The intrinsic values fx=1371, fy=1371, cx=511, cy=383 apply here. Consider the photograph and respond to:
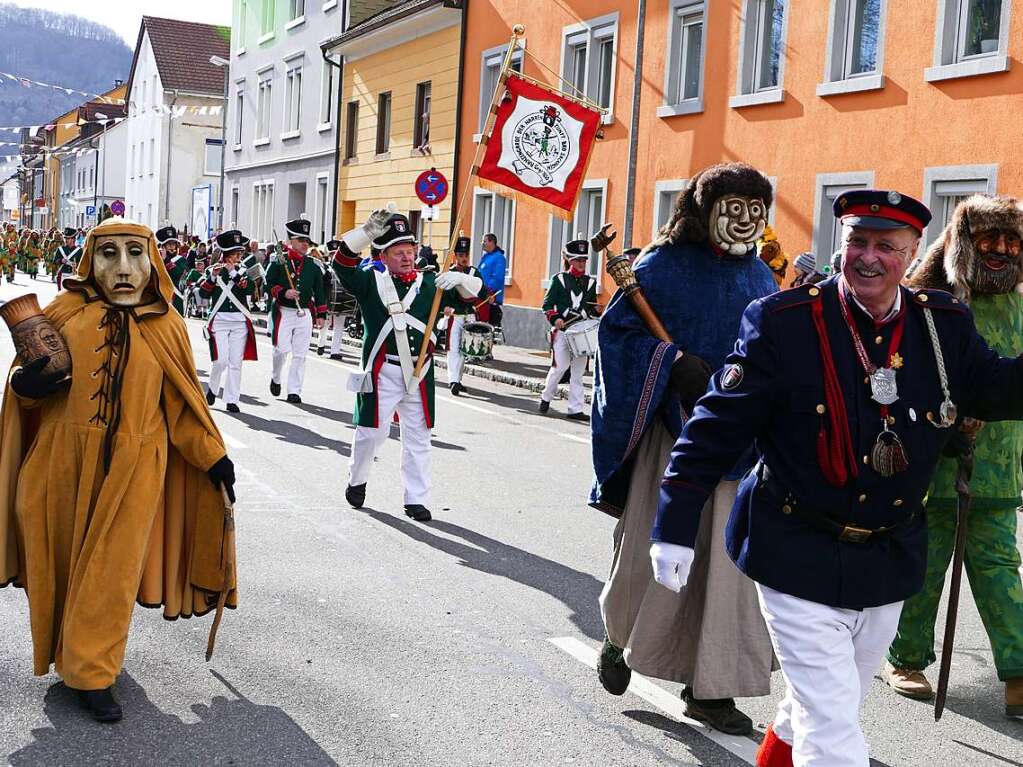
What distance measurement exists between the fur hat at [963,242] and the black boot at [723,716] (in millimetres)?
1707

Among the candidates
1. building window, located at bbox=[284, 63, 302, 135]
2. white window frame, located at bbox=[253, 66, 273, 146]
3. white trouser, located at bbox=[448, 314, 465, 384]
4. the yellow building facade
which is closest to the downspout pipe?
white trouser, located at bbox=[448, 314, 465, 384]

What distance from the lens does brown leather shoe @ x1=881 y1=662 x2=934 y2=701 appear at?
5423mm

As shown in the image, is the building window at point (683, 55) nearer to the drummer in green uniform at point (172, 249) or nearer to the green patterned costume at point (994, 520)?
the drummer in green uniform at point (172, 249)

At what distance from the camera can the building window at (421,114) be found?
102ft

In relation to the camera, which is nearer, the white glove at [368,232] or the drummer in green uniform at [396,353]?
the white glove at [368,232]

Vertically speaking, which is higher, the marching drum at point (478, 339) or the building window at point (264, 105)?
the building window at point (264, 105)

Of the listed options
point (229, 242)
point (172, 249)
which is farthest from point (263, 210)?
point (229, 242)

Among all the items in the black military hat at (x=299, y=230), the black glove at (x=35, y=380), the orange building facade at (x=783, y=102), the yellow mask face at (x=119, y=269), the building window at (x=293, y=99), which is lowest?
the black glove at (x=35, y=380)

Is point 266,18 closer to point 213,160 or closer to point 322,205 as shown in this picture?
point 213,160

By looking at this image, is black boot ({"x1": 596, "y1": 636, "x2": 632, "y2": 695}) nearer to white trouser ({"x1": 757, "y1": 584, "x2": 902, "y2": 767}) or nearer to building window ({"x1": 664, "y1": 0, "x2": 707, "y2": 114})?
white trouser ({"x1": 757, "y1": 584, "x2": 902, "y2": 767})

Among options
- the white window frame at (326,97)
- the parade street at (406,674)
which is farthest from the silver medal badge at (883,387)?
the white window frame at (326,97)

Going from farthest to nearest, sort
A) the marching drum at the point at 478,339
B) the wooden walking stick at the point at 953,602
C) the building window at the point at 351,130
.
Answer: the building window at the point at 351,130, the marching drum at the point at 478,339, the wooden walking stick at the point at 953,602

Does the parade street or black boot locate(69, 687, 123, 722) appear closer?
the parade street

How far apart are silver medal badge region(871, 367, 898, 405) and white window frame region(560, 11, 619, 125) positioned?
2010 cm
